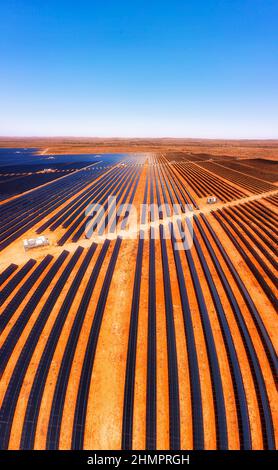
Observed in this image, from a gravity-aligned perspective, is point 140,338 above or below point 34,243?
below

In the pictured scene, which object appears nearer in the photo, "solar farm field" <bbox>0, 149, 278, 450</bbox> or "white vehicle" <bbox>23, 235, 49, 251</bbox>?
"solar farm field" <bbox>0, 149, 278, 450</bbox>

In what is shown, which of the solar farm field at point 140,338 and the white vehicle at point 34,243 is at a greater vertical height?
the white vehicle at point 34,243

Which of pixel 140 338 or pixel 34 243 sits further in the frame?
pixel 34 243

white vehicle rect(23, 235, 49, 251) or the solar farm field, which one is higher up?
white vehicle rect(23, 235, 49, 251)

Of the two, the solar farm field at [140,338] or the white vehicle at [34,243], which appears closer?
the solar farm field at [140,338]

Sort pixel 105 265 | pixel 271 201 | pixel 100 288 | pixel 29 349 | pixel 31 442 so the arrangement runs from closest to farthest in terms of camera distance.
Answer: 1. pixel 31 442
2. pixel 29 349
3. pixel 100 288
4. pixel 105 265
5. pixel 271 201

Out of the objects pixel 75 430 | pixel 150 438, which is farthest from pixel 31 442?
pixel 150 438
